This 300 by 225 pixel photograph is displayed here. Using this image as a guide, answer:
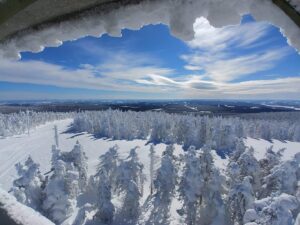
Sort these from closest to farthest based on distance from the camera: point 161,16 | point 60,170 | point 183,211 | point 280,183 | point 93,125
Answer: point 161,16, point 280,183, point 60,170, point 183,211, point 93,125

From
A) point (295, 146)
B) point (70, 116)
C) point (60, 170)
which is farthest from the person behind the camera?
point (70, 116)

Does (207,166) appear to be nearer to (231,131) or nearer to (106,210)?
(106,210)

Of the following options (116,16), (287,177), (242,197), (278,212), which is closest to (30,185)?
(242,197)

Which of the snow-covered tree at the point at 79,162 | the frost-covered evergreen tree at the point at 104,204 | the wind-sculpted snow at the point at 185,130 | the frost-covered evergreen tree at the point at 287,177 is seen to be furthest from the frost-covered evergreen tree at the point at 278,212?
the wind-sculpted snow at the point at 185,130

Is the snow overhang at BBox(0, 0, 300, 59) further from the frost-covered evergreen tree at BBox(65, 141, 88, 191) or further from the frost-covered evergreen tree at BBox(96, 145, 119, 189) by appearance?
the frost-covered evergreen tree at BBox(65, 141, 88, 191)

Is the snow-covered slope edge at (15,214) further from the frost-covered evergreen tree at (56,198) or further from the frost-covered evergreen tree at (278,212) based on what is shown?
the frost-covered evergreen tree at (56,198)

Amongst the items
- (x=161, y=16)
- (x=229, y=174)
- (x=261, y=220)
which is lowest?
(x=229, y=174)

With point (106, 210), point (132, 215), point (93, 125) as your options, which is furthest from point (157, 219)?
point (93, 125)

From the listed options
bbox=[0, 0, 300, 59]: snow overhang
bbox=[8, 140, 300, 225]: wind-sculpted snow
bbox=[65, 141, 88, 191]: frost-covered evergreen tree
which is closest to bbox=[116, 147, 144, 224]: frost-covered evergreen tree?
bbox=[8, 140, 300, 225]: wind-sculpted snow
